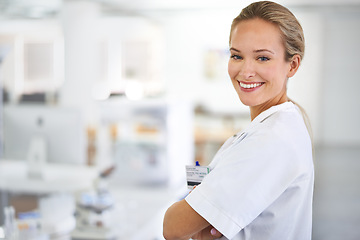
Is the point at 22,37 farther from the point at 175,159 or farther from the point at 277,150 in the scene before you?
the point at 277,150

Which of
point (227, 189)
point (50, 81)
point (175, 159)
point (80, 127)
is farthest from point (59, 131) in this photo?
point (50, 81)

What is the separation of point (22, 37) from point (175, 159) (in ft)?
30.8

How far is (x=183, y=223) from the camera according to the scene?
0.98 m

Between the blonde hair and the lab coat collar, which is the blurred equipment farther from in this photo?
the blonde hair

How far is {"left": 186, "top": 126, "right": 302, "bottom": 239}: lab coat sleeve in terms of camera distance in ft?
3.03

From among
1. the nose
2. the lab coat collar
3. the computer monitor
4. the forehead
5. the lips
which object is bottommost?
the computer monitor

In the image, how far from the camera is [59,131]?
2.77m

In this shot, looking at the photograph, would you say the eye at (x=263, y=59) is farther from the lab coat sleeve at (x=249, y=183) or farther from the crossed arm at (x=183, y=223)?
the crossed arm at (x=183, y=223)

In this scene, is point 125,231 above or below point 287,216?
below

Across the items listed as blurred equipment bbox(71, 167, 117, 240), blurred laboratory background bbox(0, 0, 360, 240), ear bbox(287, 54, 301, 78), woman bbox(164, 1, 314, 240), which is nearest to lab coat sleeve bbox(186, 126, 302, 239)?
woman bbox(164, 1, 314, 240)

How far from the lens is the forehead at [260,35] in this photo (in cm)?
100

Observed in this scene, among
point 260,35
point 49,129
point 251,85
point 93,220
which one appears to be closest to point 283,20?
point 260,35

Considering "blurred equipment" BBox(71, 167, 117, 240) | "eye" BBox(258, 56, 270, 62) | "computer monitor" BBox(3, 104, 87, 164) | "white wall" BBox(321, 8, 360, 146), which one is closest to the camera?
"eye" BBox(258, 56, 270, 62)

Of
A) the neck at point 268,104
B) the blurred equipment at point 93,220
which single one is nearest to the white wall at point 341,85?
the blurred equipment at point 93,220
